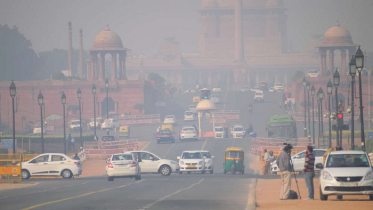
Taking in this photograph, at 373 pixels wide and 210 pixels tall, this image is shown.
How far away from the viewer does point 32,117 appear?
11519cm

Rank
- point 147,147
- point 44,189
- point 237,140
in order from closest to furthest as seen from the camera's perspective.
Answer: point 44,189, point 147,147, point 237,140

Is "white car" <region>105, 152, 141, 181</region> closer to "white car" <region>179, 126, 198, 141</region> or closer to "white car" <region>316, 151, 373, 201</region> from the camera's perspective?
"white car" <region>316, 151, 373, 201</region>

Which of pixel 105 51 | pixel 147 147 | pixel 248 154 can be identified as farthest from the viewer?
pixel 105 51

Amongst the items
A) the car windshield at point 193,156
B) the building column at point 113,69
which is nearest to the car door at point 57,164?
the car windshield at point 193,156

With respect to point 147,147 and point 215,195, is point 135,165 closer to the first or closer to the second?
point 215,195

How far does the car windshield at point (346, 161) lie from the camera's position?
23.2 m

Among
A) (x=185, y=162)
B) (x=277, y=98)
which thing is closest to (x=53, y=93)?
(x=277, y=98)

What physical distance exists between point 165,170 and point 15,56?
133 meters

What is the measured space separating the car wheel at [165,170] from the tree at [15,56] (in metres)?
128

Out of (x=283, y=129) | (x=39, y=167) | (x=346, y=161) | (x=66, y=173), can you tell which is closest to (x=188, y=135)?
(x=283, y=129)

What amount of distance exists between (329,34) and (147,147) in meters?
61.7

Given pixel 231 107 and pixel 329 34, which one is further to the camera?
pixel 329 34

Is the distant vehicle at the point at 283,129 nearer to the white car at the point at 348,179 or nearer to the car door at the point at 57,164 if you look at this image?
the car door at the point at 57,164

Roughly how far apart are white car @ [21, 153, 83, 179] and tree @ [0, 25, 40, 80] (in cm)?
12668
